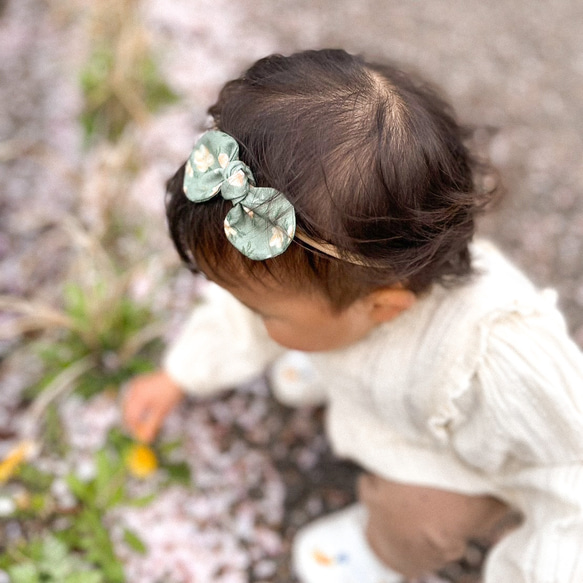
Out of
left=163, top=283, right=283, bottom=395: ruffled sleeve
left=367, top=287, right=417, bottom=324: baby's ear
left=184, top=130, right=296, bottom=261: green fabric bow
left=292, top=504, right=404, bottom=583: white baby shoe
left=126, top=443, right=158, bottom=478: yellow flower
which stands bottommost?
left=292, top=504, right=404, bottom=583: white baby shoe

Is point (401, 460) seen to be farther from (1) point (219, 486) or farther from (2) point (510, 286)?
(1) point (219, 486)

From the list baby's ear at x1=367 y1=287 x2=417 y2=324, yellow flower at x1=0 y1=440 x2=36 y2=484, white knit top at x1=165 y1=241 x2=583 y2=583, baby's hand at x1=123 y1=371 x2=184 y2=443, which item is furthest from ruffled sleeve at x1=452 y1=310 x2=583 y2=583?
yellow flower at x1=0 y1=440 x2=36 y2=484

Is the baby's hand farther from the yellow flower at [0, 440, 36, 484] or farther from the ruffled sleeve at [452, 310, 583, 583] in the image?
the ruffled sleeve at [452, 310, 583, 583]

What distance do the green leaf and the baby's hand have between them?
7.9 inches

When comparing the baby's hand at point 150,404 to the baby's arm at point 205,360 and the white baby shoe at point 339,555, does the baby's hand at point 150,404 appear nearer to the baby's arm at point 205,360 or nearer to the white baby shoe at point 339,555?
the baby's arm at point 205,360

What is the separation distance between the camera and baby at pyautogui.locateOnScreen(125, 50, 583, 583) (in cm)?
64

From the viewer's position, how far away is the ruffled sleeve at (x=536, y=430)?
2.52 feet

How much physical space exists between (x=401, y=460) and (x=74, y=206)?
49.0 inches

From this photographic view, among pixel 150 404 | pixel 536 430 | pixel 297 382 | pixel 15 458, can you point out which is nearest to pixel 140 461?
pixel 150 404

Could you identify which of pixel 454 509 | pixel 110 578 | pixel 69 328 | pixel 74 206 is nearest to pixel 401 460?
pixel 454 509

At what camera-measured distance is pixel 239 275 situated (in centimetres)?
72

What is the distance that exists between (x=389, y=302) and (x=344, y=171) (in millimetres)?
232

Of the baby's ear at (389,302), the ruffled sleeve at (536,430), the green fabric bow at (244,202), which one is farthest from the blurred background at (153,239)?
the ruffled sleeve at (536,430)

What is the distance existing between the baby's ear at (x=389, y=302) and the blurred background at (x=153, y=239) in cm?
34
